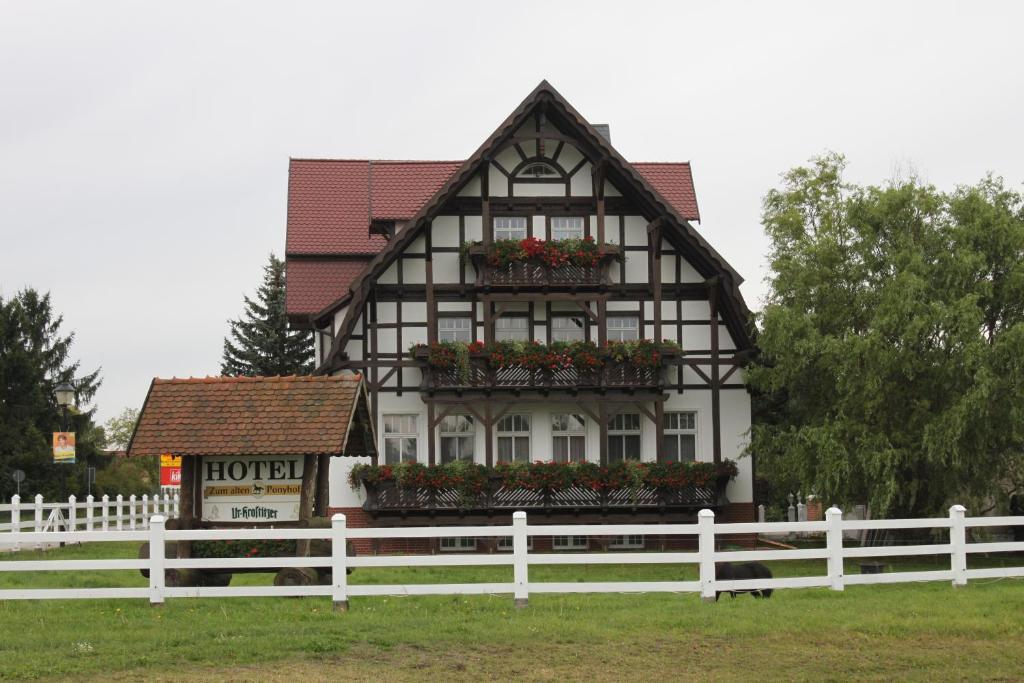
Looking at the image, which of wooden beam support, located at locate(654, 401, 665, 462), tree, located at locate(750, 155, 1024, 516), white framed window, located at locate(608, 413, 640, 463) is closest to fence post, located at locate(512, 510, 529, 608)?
tree, located at locate(750, 155, 1024, 516)

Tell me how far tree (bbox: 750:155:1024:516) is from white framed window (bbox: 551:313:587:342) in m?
4.78

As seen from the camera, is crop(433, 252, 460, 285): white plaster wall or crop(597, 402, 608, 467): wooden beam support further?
crop(433, 252, 460, 285): white plaster wall

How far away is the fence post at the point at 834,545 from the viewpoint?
18328 millimetres

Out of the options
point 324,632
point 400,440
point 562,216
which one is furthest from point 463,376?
point 324,632

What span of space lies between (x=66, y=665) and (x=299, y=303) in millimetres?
22514

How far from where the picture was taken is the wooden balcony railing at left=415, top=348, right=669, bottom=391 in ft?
107

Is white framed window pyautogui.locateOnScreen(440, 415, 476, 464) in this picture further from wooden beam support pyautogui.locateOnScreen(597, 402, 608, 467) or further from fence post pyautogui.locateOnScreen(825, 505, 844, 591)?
fence post pyautogui.locateOnScreen(825, 505, 844, 591)

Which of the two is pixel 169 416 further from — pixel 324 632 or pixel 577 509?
pixel 577 509

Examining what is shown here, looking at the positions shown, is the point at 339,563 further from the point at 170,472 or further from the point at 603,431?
the point at 170,472

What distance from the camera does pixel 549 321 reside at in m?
34.2

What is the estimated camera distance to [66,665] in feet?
45.0

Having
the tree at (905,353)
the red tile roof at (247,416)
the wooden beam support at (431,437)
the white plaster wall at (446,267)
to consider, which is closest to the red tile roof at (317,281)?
the white plaster wall at (446,267)

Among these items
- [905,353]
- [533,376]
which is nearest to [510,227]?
[533,376]

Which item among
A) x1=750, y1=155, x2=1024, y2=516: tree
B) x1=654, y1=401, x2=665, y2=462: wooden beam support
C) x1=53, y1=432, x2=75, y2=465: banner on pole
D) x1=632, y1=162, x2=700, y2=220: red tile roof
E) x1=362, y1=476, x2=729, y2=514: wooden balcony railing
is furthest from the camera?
x1=632, y1=162, x2=700, y2=220: red tile roof
